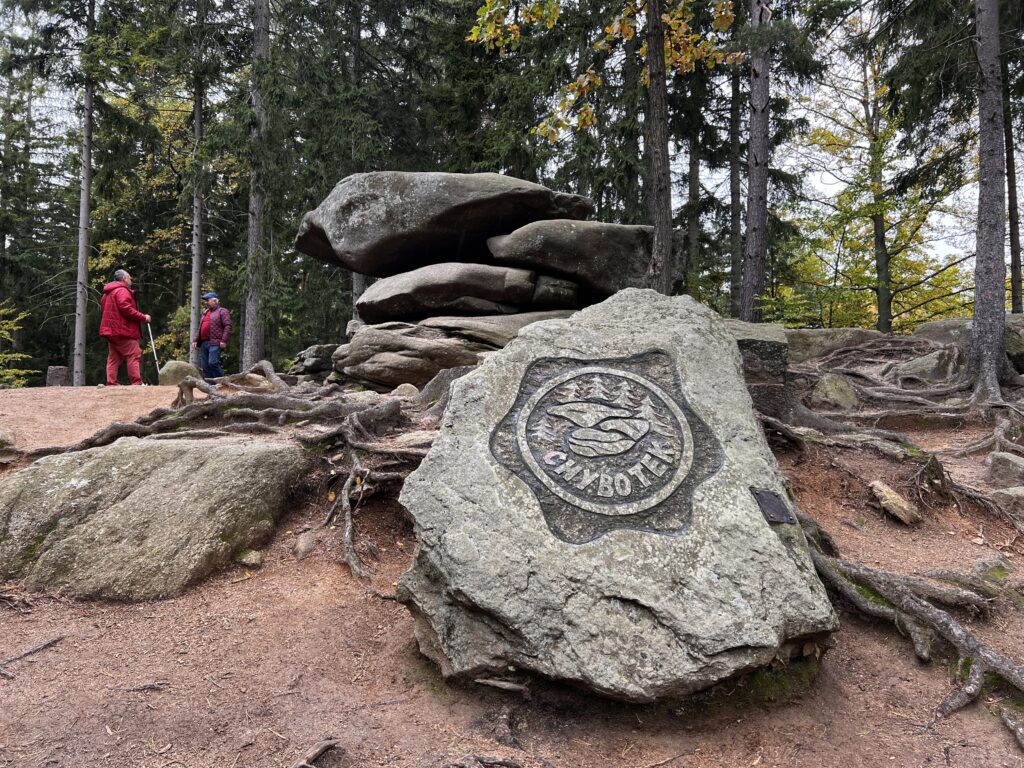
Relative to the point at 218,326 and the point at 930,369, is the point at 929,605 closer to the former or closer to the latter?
the point at 930,369

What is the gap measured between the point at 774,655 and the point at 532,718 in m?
1.13

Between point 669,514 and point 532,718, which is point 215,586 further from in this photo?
point 669,514

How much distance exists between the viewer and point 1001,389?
24.9ft

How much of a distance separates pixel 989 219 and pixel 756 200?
14.7ft

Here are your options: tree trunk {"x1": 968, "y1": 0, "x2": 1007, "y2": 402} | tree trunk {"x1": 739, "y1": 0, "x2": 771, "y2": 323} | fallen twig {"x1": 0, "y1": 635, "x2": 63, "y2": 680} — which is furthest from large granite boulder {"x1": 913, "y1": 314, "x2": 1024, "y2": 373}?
fallen twig {"x1": 0, "y1": 635, "x2": 63, "y2": 680}

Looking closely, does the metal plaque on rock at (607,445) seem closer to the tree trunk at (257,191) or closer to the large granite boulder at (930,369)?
the large granite boulder at (930,369)

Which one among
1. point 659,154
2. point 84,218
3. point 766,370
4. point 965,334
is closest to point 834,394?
point 766,370

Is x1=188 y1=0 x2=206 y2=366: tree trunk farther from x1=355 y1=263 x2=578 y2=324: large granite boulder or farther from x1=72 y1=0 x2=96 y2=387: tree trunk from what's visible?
x1=355 y1=263 x2=578 y2=324: large granite boulder

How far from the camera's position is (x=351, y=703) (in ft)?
9.55

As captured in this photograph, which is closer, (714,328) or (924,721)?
(924,721)

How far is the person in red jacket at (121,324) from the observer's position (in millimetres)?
9586

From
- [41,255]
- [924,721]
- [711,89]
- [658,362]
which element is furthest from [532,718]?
[41,255]

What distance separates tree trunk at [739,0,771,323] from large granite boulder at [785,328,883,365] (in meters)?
0.93

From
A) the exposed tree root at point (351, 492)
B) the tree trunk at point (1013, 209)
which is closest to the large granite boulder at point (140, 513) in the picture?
the exposed tree root at point (351, 492)
